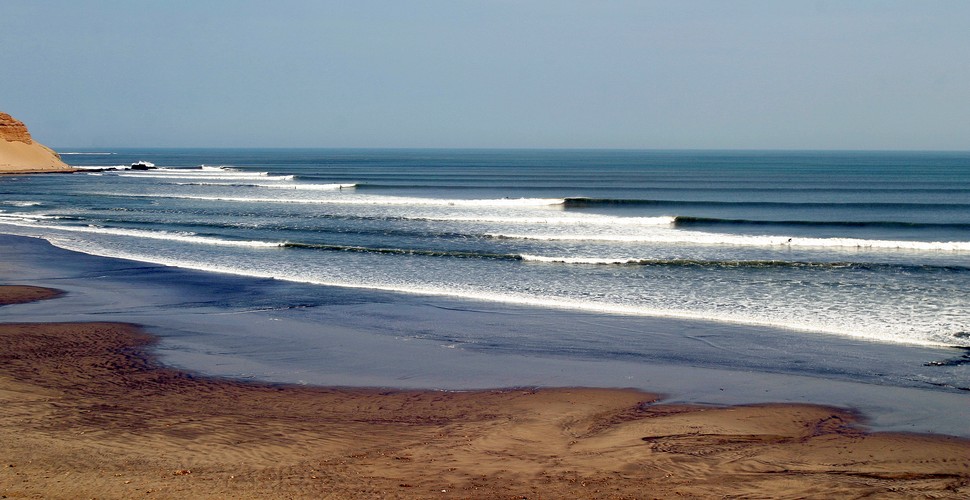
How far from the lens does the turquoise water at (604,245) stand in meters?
14.9

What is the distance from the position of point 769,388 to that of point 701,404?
47.2 inches

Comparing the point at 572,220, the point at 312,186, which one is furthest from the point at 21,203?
the point at 572,220

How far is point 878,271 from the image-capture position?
741 inches

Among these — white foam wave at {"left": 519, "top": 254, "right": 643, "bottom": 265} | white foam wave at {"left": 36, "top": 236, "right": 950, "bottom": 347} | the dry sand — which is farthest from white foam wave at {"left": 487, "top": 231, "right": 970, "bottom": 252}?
the dry sand

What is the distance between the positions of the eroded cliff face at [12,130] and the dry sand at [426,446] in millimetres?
83424

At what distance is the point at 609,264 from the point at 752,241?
284 inches

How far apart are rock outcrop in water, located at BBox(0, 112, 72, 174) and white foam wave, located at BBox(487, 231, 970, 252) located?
70351 millimetres

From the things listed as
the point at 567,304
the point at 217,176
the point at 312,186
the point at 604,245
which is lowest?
the point at 567,304

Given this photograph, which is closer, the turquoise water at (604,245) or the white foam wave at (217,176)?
the turquoise water at (604,245)

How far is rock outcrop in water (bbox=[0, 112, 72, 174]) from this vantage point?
7984 centimetres

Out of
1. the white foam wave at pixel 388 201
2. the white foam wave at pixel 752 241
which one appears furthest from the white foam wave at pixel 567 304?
the white foam wave at pixel 388 201

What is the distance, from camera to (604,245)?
80.6 feet

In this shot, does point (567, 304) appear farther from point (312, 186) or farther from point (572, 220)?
point (312, 186)

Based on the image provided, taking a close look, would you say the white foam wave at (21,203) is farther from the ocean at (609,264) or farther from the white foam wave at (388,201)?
the white foam wave at (388,201)
